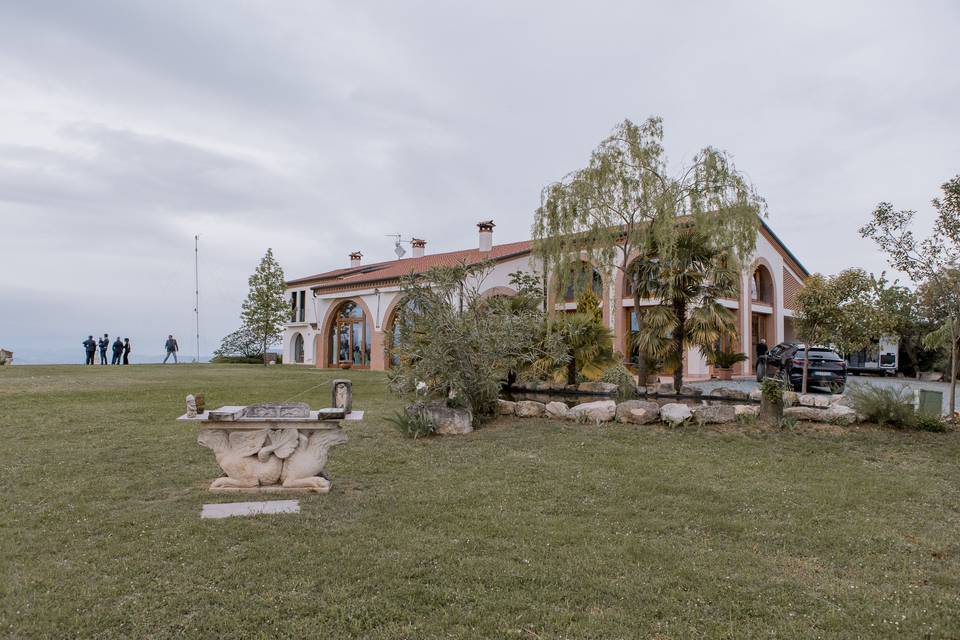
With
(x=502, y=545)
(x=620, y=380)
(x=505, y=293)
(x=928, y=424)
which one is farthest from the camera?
(x=505, y=293)

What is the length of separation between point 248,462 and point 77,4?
768 centimetres

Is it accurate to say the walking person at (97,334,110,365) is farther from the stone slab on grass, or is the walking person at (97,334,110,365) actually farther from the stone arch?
the stone slab on grass

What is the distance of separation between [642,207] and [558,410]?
5766 millimetres

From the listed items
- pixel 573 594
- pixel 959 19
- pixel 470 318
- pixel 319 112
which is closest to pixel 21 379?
pixel 319 112

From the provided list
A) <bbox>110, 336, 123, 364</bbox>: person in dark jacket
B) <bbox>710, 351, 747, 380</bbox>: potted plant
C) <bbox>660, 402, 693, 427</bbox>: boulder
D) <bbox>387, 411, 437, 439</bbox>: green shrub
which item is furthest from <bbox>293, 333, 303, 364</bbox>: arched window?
<bbox>660, 402, 693, 427</bbox>: boulder

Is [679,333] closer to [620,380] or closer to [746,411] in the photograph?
[620,380]

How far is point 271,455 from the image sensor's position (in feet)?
19.5

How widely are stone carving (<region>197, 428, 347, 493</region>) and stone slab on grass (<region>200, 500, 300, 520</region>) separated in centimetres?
49

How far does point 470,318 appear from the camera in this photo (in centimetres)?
1006

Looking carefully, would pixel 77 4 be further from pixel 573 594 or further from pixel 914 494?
pixel 914 494

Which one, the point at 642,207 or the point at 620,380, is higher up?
the point at 642,207

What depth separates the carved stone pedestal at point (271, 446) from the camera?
5.88 meters

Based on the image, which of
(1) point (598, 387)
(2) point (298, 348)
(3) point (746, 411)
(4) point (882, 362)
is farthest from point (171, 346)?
(4) point (882, 362)

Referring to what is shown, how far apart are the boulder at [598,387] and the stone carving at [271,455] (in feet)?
27.7
